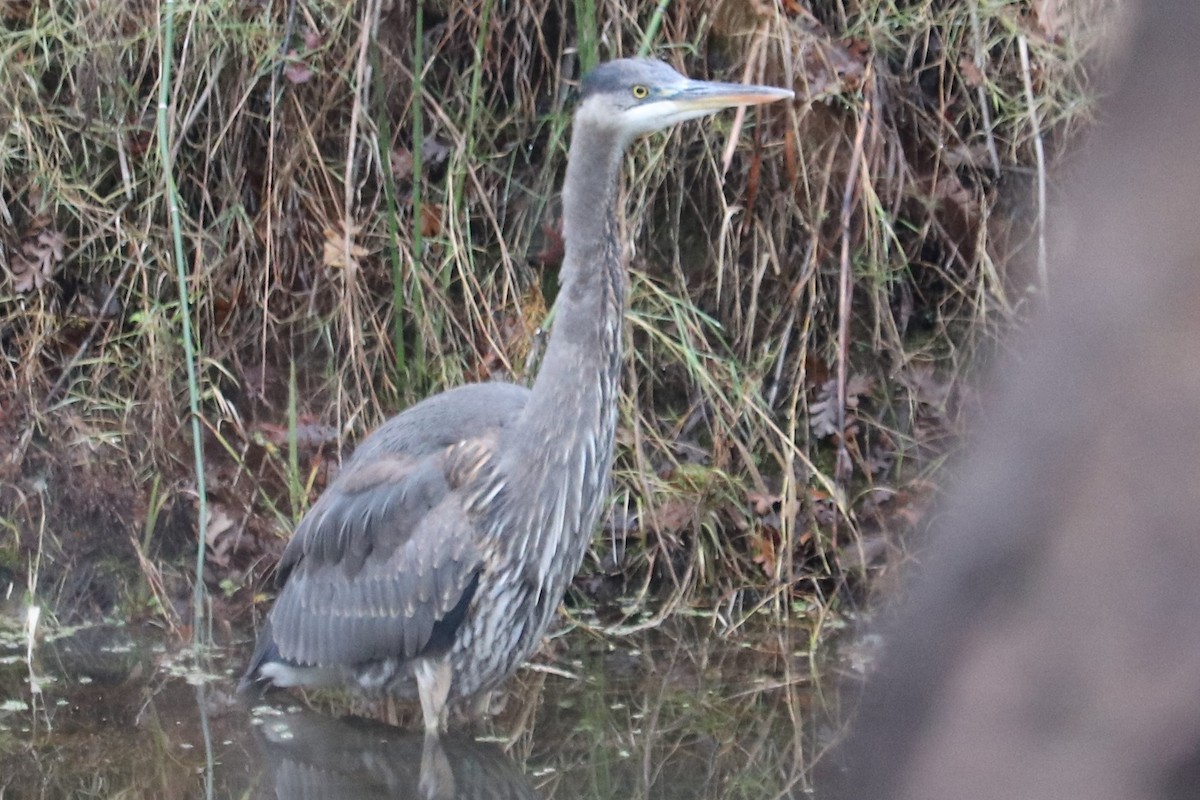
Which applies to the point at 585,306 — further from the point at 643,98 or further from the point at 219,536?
the point at 219,536

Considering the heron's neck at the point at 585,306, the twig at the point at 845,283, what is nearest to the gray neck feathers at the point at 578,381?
the heron's neck at the point at 585,306

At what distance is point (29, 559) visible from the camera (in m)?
5.30

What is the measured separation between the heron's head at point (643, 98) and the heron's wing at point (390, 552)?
0.86m

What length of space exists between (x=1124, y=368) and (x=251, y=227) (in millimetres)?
5113

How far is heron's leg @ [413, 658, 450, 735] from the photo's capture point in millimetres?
4250

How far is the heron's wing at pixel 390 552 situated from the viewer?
416 centimetres

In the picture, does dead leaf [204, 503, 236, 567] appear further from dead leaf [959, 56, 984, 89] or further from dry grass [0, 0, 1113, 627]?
dead leaf [959, 56, 984, 89]

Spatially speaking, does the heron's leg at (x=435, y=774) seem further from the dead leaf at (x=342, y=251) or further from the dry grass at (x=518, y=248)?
the dead leaf at (x=342, y=251)

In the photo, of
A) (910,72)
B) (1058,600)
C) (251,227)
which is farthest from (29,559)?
(1058,600)

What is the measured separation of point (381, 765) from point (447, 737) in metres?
0.22

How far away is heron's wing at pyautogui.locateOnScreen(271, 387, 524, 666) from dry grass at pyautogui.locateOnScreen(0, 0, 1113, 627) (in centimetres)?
68

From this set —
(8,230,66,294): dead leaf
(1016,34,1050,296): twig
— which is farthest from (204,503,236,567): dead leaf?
(1016,34,1050,296): twig

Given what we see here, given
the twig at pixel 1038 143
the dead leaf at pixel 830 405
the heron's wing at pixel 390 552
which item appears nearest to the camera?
the heron's wing at pixel 390 552

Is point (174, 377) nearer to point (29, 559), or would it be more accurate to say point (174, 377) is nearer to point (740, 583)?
point (29, 559)
